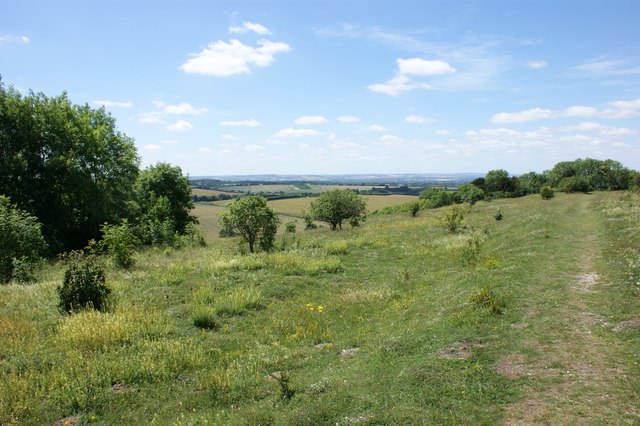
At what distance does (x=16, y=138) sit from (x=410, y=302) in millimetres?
36680

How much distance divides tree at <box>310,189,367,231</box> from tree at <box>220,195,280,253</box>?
18.6 m

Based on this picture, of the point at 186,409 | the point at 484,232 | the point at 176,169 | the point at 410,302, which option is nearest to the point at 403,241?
the point at 484,232

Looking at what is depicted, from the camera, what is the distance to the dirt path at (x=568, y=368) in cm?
608

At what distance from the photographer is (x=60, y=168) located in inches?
1350

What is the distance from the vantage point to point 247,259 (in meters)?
21.4

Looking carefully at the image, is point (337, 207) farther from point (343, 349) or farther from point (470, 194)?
point (470, 194)

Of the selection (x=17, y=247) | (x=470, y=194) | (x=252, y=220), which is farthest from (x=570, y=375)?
(x=470, y=194)

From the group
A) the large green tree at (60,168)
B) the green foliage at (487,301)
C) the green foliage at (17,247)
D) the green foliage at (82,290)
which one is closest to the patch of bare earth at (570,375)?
the green foliage at (487,301)

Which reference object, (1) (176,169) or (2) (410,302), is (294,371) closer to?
(2) (410,302)

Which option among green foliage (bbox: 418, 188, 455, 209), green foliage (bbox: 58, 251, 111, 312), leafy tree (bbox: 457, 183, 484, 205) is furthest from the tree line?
Answer: leafy tree (bbox: 457, 183, 484, 205)

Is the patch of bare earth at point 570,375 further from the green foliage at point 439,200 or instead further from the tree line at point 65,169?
the green foliage at point 439,200

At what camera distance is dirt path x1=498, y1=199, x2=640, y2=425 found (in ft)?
20.0

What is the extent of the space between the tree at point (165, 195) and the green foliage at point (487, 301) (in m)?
44.5

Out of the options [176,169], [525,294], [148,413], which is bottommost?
[148,413]
